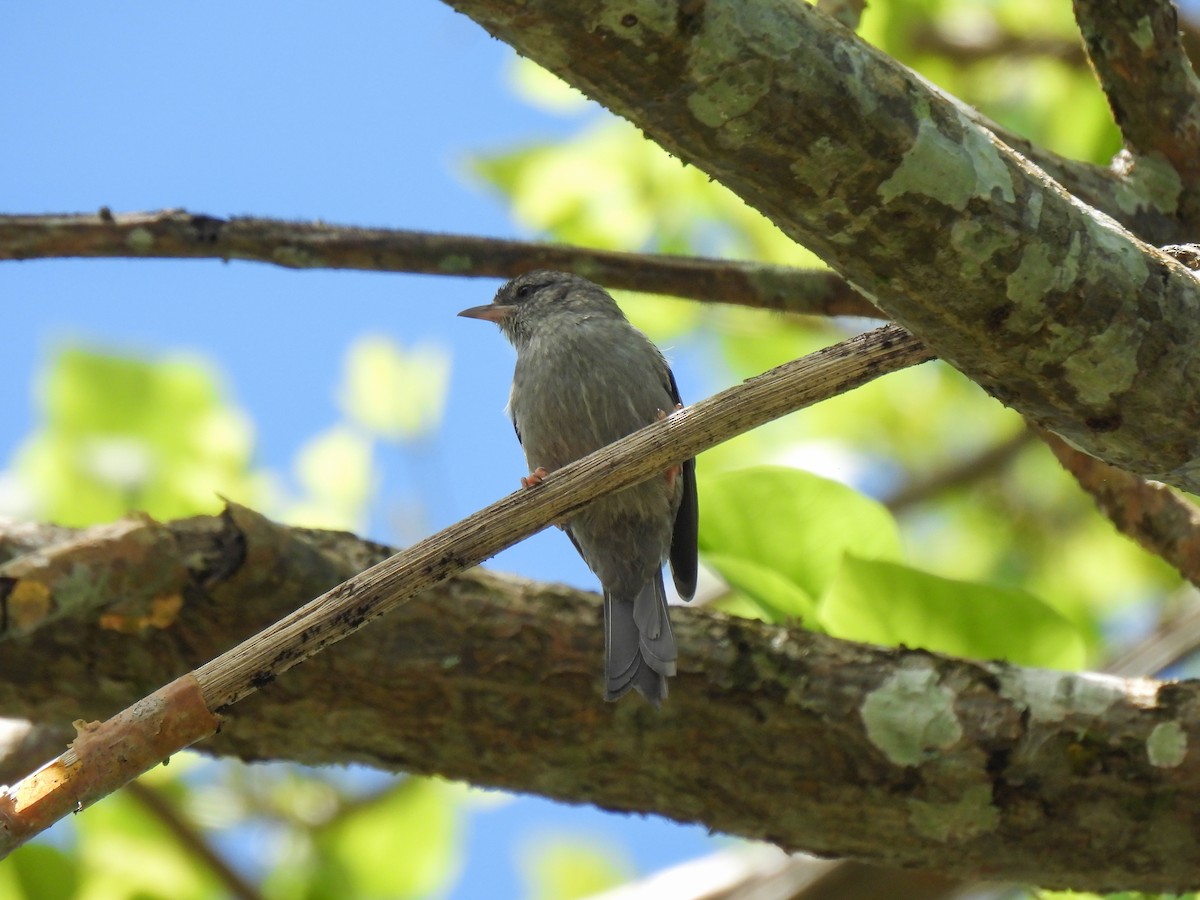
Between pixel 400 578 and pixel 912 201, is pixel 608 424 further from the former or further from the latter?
pixel 912 201

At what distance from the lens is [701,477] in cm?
381

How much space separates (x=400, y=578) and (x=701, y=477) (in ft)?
5.41

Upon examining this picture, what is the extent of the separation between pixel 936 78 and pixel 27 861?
474 centimetres

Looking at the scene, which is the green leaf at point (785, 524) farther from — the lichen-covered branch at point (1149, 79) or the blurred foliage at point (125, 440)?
the blurred foliage at point (125, 440)

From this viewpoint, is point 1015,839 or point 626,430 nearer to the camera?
point 1015,839

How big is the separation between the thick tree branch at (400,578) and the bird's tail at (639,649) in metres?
0.85

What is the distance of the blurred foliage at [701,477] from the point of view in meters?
3.70

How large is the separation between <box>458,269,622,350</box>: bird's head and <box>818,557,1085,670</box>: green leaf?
1623mm

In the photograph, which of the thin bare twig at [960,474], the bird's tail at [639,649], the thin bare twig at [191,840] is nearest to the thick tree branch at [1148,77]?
the bird's tail at [639,649]

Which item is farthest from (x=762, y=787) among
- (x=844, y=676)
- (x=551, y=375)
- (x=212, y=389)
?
(x=212, y=389)

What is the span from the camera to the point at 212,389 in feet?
17.2

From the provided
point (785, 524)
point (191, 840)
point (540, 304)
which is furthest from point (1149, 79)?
point (191, 840)

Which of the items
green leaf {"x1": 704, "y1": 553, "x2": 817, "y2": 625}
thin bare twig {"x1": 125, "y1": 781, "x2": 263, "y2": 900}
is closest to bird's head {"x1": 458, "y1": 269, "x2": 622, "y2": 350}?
green leaf {"x1": 704, "y1": 553, "x2": 817, "y2": 625}

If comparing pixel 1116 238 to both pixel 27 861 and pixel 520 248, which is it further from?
pixel 27 861
